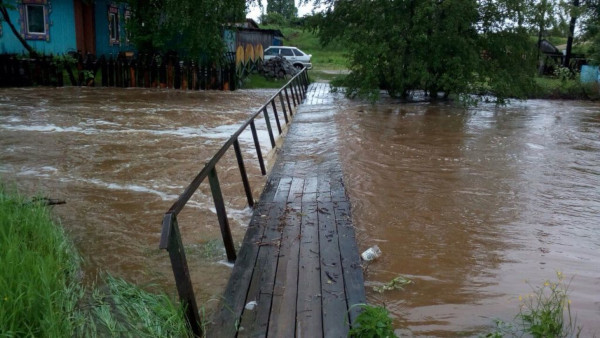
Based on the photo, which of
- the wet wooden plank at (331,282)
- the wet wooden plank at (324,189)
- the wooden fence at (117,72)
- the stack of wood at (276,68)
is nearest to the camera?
the wet wooden plank at (331,282)

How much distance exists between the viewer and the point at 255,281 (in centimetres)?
403

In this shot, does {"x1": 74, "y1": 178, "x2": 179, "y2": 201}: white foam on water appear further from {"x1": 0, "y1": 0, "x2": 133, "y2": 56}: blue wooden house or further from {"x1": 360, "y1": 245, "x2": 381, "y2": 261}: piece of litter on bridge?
{"x1": 0, "y1": 0, "x2": 133, "y2": 56}: blue wooden house

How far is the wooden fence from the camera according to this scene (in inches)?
712

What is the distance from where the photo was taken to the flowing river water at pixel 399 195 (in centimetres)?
429

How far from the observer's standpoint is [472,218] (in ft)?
19.2

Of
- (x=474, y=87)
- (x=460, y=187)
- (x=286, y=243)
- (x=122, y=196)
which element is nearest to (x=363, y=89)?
(x=474, y=87)

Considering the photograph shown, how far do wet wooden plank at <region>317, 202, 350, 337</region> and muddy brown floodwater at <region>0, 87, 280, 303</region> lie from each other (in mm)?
840

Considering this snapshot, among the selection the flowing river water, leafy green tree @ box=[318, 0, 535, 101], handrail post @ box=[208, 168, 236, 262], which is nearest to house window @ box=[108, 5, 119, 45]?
the flowing river water

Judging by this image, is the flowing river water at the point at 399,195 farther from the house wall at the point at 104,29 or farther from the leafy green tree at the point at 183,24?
the house wall at the point at 104,29

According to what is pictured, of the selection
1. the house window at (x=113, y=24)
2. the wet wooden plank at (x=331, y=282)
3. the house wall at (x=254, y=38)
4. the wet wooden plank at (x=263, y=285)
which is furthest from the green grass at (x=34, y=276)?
the house wall at (x=254, y=38)

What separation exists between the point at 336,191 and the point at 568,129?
8476 mm

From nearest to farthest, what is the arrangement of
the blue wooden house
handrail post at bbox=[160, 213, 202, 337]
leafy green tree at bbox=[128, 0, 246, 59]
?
handrail post at bbox=[160, 213, 202, 337]
leafy green tree at bbox=[128, 0, 246, 59]
the blue wooden house

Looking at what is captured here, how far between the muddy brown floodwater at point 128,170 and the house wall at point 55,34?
15.4 feet

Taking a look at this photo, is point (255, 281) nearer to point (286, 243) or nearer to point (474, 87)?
point (286, 243)
